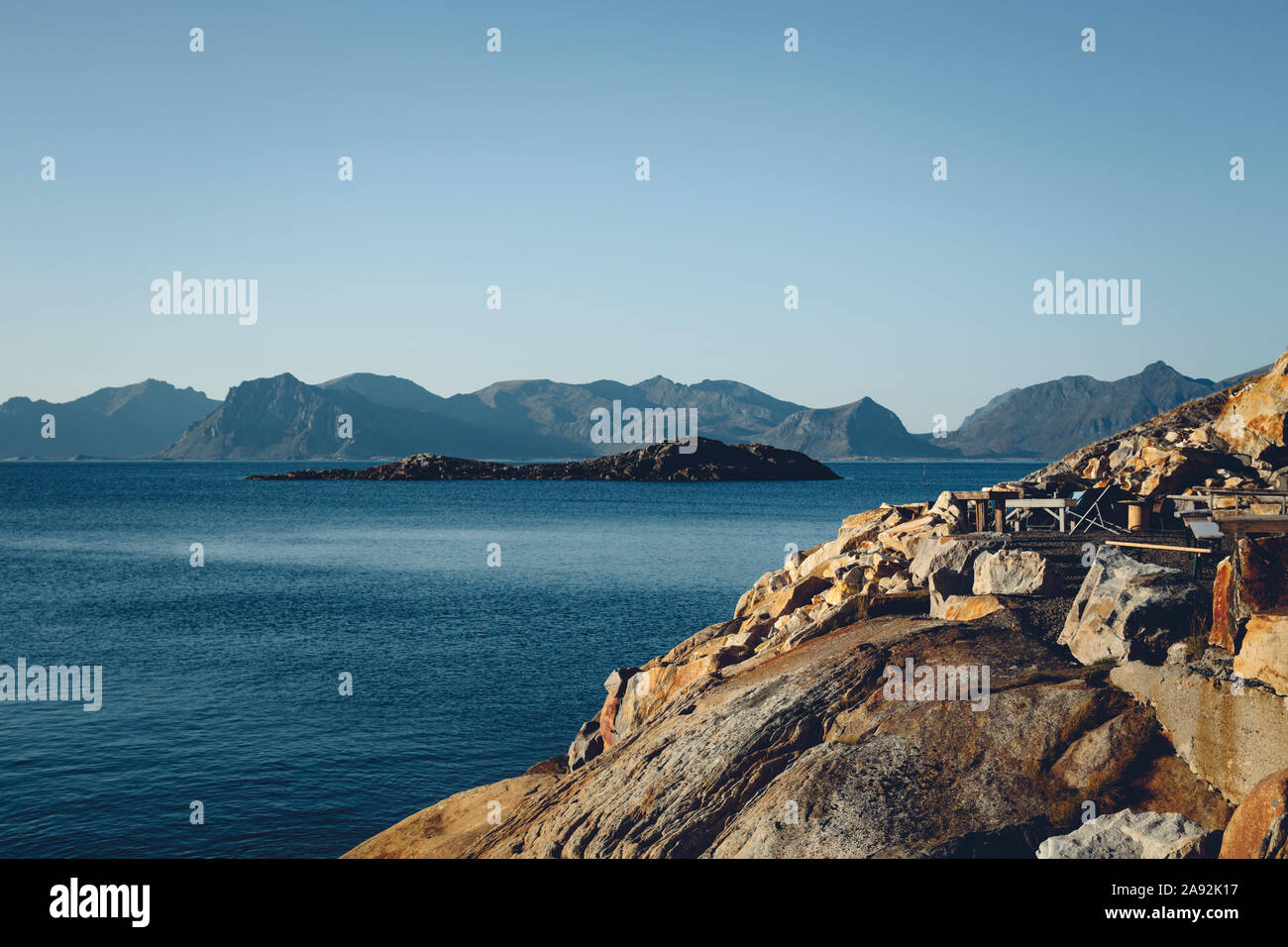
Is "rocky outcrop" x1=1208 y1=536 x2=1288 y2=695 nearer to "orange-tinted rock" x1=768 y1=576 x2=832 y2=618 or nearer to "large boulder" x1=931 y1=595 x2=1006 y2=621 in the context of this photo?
"large boulder" x1=931 y1=595 x2=1006 y2=621

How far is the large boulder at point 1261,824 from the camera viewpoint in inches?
382

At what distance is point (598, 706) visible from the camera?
2889cm

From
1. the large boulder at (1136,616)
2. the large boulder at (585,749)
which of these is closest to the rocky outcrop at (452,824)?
the large boulder at (585,749)

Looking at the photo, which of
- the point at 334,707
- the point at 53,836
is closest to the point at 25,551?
the point at 334,707

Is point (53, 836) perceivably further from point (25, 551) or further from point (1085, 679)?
point (25, 551)

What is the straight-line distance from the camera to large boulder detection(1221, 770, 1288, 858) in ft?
31.8

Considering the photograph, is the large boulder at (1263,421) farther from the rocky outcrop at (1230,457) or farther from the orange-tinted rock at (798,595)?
the orange-tinted rock at (798,595)

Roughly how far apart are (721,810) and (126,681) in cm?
2623

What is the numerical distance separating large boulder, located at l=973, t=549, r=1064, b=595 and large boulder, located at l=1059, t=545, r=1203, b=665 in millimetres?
2485

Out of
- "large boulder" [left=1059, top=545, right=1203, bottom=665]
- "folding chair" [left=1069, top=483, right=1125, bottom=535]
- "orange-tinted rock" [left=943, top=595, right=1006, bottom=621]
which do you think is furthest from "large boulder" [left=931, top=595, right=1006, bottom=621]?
"folding chair" [left=1069, top=483, right=1125, bottom=535]

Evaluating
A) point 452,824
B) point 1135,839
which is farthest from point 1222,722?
point 452,824

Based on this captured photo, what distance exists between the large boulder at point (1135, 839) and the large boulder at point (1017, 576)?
23.9 ft

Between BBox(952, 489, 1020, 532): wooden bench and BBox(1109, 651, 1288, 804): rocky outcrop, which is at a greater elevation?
BBox(952, 489, 1020, 532): wooden bench

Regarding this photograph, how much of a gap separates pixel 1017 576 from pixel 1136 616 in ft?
12.6
